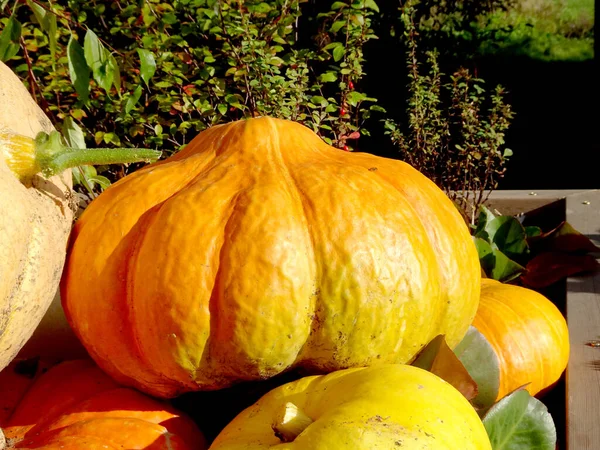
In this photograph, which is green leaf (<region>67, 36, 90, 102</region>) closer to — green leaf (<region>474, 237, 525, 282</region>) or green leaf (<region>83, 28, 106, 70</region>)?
green leaf (<region>83, 28, 106, 70</region>)

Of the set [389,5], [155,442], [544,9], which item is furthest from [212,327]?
[544,9]

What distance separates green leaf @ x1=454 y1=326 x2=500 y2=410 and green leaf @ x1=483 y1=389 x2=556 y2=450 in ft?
0.47

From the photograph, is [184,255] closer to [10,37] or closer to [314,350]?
[314,350]

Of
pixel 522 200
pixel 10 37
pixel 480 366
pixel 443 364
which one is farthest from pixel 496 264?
pixel 10 37

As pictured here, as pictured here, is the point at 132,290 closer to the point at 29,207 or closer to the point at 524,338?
the point at 29,207

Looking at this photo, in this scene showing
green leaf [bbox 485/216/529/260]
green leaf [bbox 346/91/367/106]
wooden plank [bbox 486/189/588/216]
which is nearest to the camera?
green leaf [bbox 485/216/529/260]

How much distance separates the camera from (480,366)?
1775 mm

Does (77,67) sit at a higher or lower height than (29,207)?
higher

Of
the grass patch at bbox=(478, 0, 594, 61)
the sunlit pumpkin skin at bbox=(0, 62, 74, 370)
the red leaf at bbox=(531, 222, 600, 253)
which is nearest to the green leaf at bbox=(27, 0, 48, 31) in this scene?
the sunlit pumpkin skin at bbox=(0, 62, 74, 370)

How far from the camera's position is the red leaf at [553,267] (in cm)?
278

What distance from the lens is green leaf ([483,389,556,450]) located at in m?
1.57

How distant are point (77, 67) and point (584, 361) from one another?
1.75 meters

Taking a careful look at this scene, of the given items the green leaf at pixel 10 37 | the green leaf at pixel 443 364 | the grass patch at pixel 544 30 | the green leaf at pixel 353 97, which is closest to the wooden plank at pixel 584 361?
the green leaf at pixel 443 364

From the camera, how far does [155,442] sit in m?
1.43
